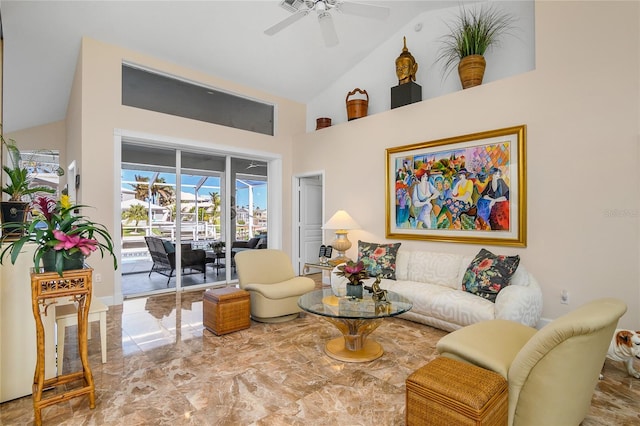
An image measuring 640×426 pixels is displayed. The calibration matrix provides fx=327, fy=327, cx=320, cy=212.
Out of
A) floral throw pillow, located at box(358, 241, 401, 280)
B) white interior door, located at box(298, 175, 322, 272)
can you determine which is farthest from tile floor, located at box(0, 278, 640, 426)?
white interior door, located at box(298, 175, 322, 272)

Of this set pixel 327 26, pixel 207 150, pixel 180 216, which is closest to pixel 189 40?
pixel 207 150

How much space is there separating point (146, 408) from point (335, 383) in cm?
127

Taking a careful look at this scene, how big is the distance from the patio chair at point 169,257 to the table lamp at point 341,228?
228 centimetres

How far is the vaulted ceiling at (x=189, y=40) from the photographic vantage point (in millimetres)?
4180

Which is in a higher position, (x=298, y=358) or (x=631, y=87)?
(x=631, y=87)

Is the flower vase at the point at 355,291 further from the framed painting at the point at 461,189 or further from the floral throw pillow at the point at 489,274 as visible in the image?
the framed painting at the point at 461,189

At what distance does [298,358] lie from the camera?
2852mm

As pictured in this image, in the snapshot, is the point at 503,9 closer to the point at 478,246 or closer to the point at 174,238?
the point at 478,246

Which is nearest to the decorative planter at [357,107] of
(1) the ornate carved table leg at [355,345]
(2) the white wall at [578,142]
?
(2) the white wall at [578,142]

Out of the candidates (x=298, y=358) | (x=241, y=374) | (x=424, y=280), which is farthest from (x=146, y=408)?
(x=424, y=280)

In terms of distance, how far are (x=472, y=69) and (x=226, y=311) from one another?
415cm

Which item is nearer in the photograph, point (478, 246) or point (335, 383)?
point (335, 383)

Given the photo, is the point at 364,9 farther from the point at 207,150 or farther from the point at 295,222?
the point at 295,222

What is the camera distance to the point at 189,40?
4.84m
